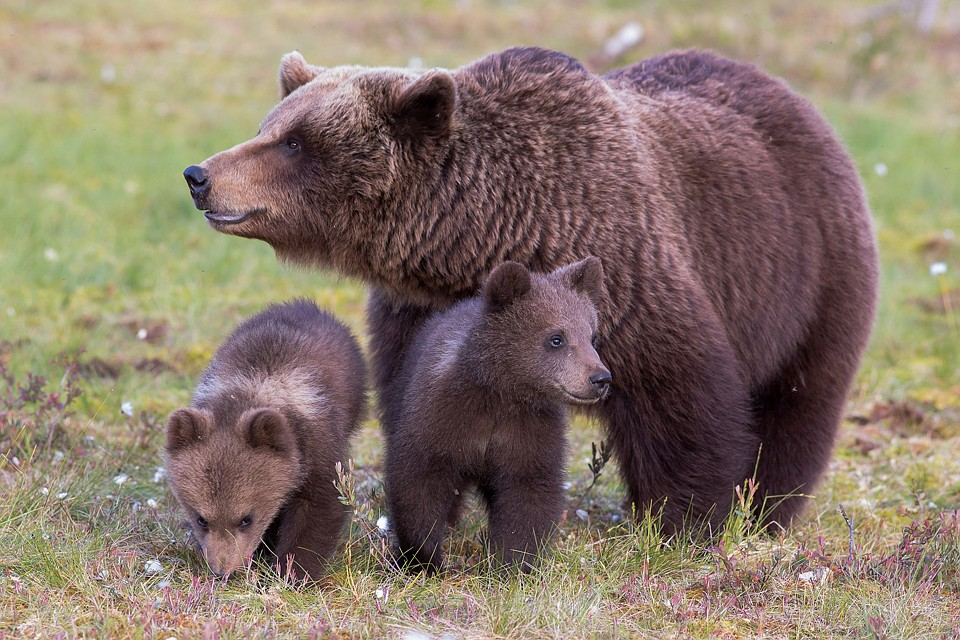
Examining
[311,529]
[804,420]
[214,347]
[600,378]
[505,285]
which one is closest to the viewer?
[600,378]

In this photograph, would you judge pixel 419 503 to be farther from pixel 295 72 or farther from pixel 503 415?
pixel 295 72

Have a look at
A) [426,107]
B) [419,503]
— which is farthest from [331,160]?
[419,503]

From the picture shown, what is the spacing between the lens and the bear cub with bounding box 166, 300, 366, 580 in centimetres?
489

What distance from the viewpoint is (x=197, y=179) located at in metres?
5.20

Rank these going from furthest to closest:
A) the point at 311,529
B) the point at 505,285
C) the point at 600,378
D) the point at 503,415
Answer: the point at 311,529
the point at 503,415
the point at 505,285
the point at 600,378

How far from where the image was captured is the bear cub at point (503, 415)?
15.8ft

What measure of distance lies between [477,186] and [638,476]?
1631 mm

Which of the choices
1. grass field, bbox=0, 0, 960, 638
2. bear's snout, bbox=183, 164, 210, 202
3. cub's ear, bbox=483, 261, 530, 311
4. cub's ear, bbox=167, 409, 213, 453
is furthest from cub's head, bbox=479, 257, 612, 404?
bear's snout, bbox=183, 164, 210, 202

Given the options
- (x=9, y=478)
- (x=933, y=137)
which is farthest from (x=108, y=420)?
(x=933, y=137)

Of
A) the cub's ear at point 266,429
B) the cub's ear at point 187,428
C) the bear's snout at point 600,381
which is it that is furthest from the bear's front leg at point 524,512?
the cub's ear at point 187,428

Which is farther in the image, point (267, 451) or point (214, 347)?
point (214, 347)

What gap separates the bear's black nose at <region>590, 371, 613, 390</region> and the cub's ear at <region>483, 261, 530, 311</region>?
0.50m

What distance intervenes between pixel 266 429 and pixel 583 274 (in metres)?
1.54

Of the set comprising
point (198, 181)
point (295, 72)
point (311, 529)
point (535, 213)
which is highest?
point (295, 72)
